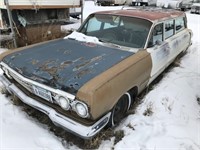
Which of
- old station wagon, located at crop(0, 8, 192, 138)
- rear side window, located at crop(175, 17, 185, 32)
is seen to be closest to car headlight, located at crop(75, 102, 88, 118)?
old station wagon, located at crop(0, 8, 192, 138)

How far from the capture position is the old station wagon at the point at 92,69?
2.37 meters

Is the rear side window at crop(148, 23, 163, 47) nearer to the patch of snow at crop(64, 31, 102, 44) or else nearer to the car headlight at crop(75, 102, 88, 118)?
the patch of snow at crop(64, 31, 102, 44)

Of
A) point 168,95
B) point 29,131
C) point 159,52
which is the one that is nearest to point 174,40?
point 159,52

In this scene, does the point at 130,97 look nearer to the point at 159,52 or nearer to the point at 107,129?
the point at 107,129

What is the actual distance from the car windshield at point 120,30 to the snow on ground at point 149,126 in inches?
41.2

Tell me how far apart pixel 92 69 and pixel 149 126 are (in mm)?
1190

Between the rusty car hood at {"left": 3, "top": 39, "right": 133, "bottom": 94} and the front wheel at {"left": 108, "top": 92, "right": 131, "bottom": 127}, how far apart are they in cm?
53

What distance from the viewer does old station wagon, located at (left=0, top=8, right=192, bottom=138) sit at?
2365mm

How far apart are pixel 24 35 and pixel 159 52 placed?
424 cm

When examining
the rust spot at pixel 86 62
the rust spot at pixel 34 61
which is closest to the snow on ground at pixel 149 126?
the rust spot at pixel 34 61

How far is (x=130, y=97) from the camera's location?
317 cm

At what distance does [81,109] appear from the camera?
230 cm

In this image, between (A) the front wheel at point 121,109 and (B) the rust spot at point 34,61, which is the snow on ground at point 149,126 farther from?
(B) the rust spot at point 34,61

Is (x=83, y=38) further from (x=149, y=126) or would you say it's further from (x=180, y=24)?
(x=180, y=24)
